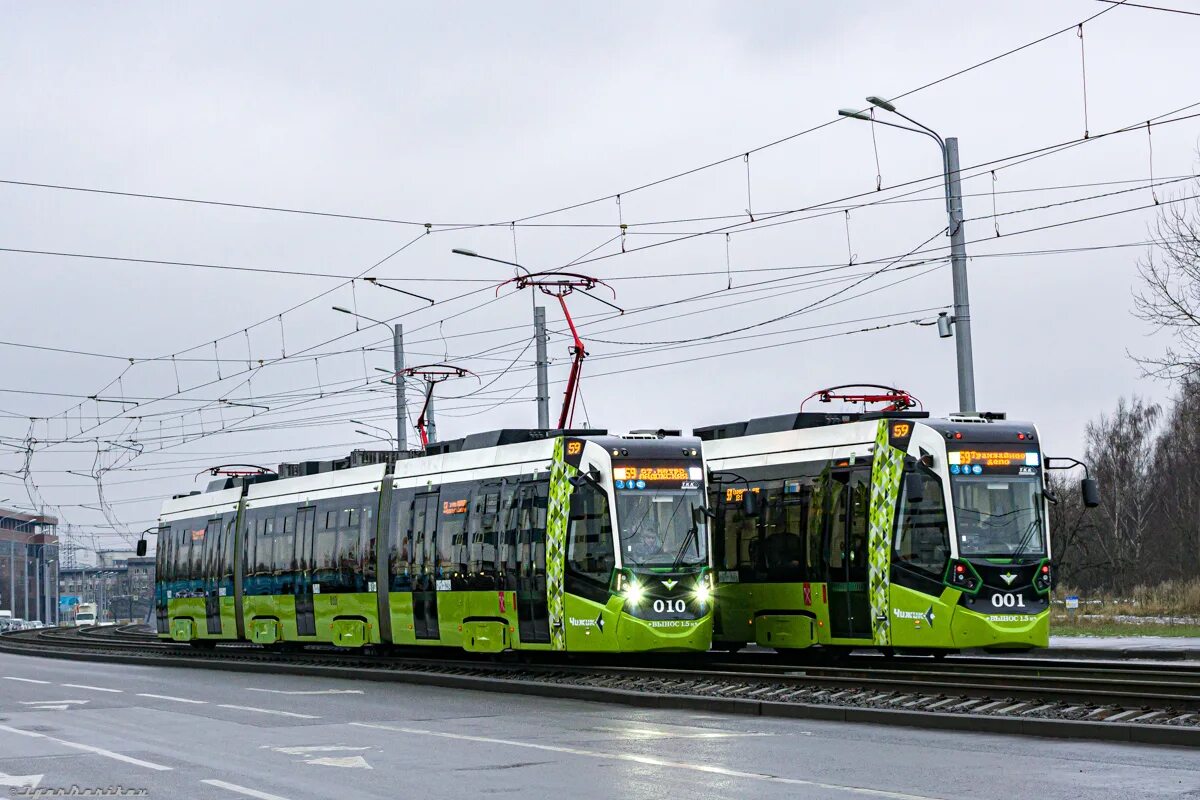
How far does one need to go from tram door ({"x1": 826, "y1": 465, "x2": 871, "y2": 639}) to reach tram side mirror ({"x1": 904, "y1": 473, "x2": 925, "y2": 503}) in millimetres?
783

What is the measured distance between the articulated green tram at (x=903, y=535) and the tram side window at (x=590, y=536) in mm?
3064

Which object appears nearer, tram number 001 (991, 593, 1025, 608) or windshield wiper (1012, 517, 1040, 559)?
tram number 001 (991, 593, 1025, 608)

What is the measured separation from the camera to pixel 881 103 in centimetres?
2802

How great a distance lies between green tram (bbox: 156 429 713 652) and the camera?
24547 millimetres

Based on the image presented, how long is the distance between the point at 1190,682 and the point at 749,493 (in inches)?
353

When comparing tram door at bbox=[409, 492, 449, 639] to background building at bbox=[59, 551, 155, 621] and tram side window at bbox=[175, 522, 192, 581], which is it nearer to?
tram side window at bbox=[175, 522, 192, 581]

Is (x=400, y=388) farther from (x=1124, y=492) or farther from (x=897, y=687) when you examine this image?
(x=1124, y=492)

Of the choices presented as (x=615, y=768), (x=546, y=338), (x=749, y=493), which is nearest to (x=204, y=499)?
(x=546, y=338)

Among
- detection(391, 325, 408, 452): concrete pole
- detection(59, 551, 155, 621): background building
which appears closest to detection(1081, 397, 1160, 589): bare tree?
detection(391, 325, 408, 452): concrete pole

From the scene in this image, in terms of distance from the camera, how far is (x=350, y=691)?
2328 centimetres

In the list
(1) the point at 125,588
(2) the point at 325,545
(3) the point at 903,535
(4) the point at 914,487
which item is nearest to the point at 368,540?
(2) the point at 325,545

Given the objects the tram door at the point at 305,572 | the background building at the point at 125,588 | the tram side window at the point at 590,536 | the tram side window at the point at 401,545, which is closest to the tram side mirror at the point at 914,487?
the tram side window at the point at 590,536

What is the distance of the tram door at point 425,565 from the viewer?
28703 millimetres

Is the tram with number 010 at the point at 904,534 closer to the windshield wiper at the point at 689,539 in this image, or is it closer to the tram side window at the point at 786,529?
the tram side window at the point at 786,529
